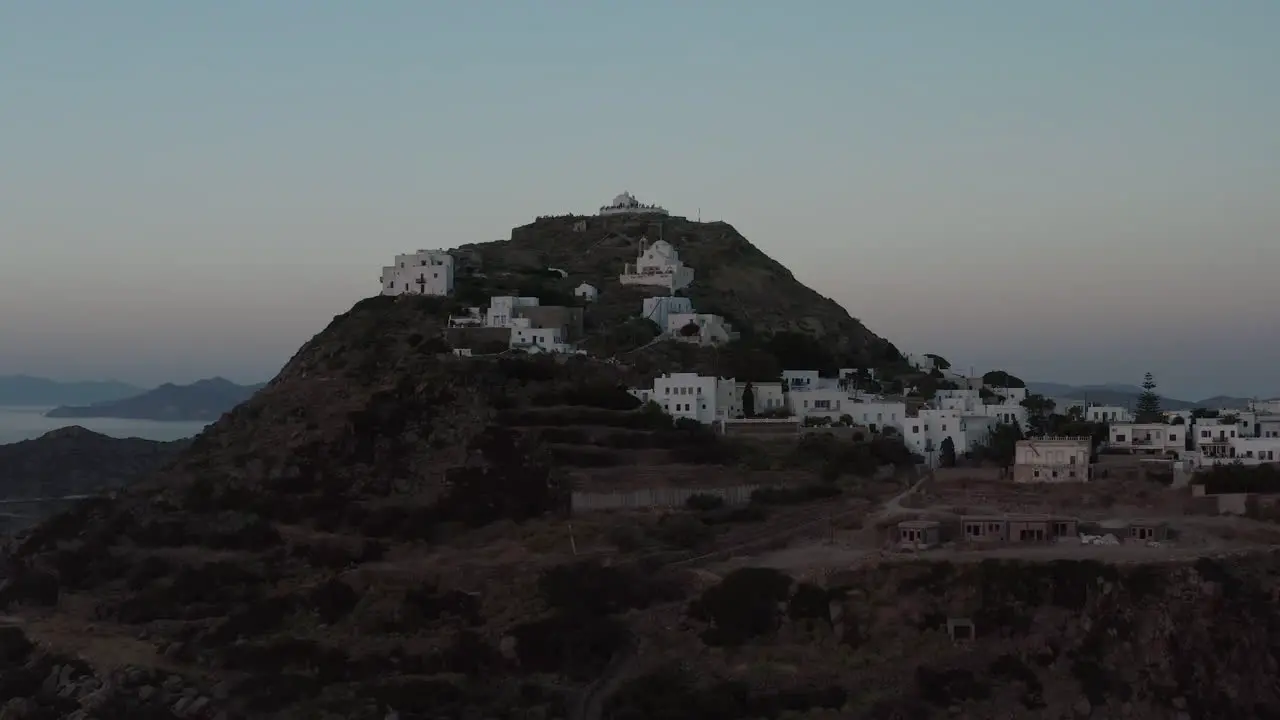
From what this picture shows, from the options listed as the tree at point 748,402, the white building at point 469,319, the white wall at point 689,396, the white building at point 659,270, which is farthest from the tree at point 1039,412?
the white building at point 469,319

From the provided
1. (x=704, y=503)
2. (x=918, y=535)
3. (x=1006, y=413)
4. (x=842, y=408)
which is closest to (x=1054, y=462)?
(x=1006, y=413)

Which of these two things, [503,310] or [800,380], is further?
[503,310]

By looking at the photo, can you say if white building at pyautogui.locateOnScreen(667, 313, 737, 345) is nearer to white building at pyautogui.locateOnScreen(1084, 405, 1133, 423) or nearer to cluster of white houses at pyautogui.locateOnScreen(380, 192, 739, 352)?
cluster of white houses at pyautogui.locateOnScreen(380, 192, 739, 352)

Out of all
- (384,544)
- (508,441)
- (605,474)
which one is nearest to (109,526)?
(384,544)

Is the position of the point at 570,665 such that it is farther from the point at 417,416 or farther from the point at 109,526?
the point at 109,526

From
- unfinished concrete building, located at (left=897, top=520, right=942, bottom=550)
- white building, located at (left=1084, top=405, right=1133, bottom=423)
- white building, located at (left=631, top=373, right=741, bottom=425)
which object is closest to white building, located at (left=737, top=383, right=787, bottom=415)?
white building, located at (left=631, top=373, right=741, bottom=425)

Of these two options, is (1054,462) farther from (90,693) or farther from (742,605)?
(90,693)

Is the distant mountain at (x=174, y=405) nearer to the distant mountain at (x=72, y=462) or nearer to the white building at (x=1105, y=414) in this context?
the distant mountain at (x=72, y=462)
